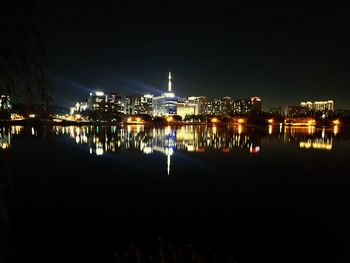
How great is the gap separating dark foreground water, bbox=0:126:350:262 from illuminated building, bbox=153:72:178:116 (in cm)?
13389

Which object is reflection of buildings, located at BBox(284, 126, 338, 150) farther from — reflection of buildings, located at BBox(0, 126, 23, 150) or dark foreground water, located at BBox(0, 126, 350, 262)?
reflection of buildings, located at BBox(0, 126, 23, 150)

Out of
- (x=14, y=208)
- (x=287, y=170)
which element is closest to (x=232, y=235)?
(x=14, y=208)

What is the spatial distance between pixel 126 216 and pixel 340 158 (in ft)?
56.4

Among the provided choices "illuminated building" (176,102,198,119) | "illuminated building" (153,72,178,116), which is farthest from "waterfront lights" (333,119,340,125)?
"illuminated building" (153,72,178,116)

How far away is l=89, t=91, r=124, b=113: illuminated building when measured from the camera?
13116 cm

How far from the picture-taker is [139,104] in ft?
529

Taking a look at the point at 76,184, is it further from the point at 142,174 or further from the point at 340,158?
the point at 340,158

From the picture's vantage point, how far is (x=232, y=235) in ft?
24.6

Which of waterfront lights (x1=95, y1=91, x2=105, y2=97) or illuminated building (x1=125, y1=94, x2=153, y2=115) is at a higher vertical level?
waterfront lights (x1=95, y1=91, x2=105, y2=97)

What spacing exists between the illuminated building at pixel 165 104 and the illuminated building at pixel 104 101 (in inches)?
691

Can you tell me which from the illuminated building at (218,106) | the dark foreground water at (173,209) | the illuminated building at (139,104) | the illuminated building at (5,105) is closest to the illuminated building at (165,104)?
the illuminated building at (139,104)

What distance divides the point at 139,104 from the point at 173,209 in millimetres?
153577

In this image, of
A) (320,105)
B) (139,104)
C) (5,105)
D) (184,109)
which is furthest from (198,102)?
(5,105)

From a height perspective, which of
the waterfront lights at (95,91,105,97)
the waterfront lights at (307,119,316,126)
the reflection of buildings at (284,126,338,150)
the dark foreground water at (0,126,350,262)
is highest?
the waterfront lights at (95,91,105,97)
